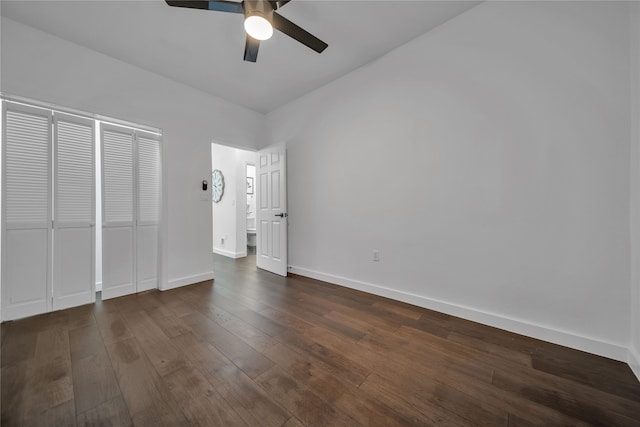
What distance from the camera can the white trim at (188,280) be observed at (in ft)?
9.88

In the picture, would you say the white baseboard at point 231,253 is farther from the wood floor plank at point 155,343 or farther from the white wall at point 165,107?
the wood floor plank at point 155,343

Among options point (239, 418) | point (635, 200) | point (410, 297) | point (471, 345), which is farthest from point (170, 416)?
point (635, 200)

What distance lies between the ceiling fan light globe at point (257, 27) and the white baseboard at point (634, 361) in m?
3.38

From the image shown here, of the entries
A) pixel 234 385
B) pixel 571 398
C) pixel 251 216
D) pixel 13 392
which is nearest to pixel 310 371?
pixel 234 385

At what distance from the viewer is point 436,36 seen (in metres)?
2.28

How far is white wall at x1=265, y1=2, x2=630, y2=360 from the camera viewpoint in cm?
160

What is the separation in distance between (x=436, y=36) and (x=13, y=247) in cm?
459

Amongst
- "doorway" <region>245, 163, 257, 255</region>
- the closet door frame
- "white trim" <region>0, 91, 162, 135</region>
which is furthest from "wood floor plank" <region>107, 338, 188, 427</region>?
"doorway" <region>245, 163, 257, 255</region>

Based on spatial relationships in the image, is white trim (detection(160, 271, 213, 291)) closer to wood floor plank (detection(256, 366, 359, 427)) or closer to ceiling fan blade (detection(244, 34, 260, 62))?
wood floor plank (detection(256, 366, 359, 427))

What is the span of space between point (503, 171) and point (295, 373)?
2.28m

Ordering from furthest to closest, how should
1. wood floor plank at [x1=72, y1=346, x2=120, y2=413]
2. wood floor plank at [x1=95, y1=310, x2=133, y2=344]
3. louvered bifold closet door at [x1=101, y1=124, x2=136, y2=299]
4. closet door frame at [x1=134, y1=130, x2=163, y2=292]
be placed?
closet door frame at [x1=134, y1=130, x2=163, y2=292] < louvered bifold closet door at [x1=101, y1=124, x2=136, y2=299] < wood floor plank at [x1=95, y1=310, x2=133, y2=344] < wood floor plank at [x1=72, y1=346, x2=120, y2=413]

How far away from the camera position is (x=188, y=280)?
3186 millimetres

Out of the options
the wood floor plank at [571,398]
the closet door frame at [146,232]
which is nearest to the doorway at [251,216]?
the closet door frame at [146,232]

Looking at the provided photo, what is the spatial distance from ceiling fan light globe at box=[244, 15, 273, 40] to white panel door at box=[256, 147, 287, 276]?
179cm
